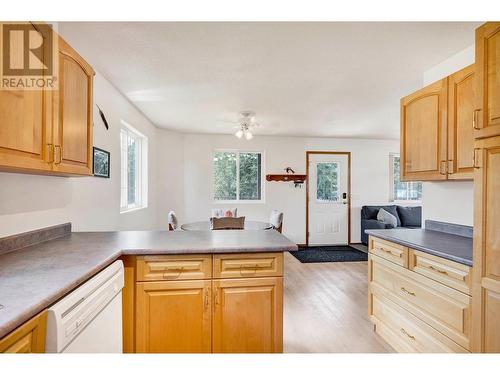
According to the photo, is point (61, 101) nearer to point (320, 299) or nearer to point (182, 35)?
point (182, 35)

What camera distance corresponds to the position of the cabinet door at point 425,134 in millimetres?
2176

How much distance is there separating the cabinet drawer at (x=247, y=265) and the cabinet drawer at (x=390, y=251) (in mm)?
967

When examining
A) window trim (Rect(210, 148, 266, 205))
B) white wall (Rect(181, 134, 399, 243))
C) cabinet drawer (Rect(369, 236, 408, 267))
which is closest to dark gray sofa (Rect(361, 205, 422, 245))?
white wall (Rect(181, 134, 399, 243))

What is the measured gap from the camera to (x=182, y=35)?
6.66 feet

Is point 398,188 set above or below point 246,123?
below

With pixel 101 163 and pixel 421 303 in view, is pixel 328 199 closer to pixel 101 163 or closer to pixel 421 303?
pixel 421 303

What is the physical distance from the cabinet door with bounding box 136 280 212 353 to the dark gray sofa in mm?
4879

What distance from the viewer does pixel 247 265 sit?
69.8 inches

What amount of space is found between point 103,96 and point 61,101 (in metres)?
1.34

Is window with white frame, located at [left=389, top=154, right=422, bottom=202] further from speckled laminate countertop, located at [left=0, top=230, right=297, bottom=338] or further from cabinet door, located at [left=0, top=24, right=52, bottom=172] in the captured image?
cabinet door, located at [left=0, top=24, right=52, bottom=172]

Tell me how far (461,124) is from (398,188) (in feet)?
16.0

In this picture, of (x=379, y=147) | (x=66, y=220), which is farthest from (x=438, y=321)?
(x=379, y=147)

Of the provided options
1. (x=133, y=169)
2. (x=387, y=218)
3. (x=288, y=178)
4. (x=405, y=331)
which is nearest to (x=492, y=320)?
(x=405, y=331)

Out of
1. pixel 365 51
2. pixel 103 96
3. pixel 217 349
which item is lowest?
pixel 217 349
